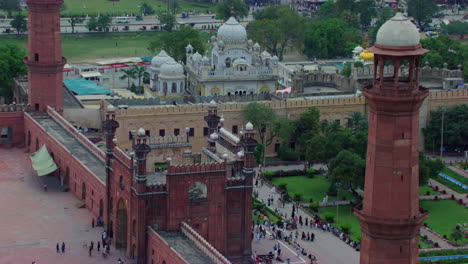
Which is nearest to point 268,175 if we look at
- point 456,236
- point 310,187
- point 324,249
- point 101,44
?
point 310,187

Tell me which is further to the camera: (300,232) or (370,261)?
(300,232)

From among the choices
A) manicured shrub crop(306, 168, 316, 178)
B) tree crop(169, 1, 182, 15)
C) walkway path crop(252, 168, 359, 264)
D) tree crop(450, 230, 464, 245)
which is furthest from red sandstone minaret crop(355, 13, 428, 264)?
tree crop(169, 1, 182, 15)

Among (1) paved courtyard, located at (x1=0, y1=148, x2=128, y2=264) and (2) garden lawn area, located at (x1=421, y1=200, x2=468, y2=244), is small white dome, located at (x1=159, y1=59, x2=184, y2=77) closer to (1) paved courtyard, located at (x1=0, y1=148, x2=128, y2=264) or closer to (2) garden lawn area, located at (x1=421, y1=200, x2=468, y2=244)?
(1) paved courtyard, located at (x1=0, y1=148, x2=128, y2=264)

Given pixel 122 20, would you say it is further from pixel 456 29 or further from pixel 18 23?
pixel 456 29

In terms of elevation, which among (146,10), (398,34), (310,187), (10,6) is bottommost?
(310,187)

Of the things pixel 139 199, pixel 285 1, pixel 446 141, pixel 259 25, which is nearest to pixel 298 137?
pixel 446 141

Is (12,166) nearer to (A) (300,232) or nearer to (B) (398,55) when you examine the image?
(A) (300,232)
